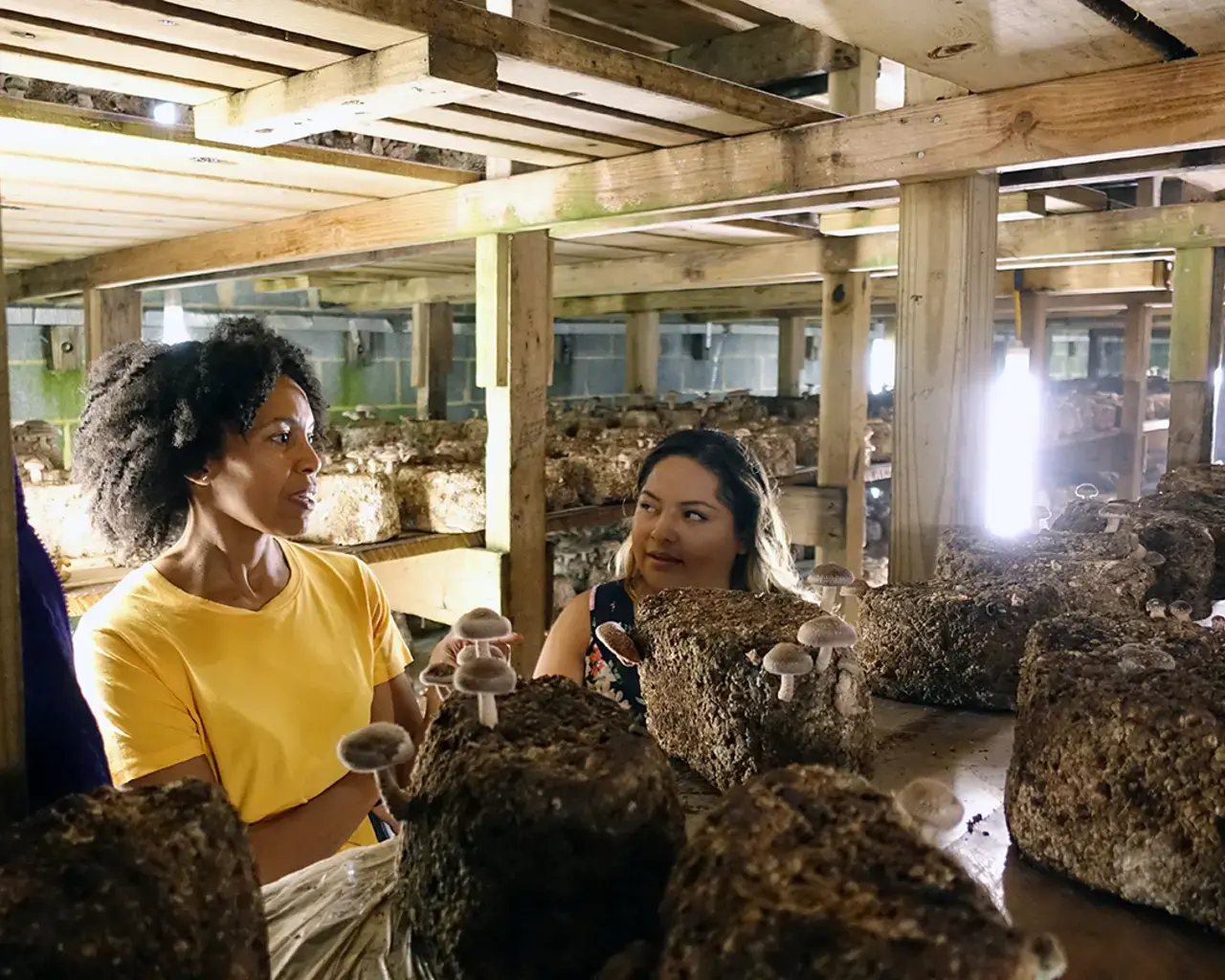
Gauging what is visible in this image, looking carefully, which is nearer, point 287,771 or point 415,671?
point 287,771

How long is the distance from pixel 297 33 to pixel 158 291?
5514 mm

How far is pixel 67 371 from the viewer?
21.5 feet

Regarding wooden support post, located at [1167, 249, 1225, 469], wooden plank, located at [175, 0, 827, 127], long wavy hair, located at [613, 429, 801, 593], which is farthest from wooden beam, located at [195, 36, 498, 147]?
wooden support post, located at [1167, 249, 1225, 469]

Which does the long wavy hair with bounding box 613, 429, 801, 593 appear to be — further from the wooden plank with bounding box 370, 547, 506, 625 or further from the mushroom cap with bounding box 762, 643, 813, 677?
the wooden plank with bounding box 370, 547, 506, 625

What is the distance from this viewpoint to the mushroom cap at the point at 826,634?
1133 millimetres

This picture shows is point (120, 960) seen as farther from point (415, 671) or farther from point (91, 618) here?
point (415, 671)

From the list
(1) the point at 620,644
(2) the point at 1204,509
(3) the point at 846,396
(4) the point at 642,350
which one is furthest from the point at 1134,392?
(1) the point at 620,644

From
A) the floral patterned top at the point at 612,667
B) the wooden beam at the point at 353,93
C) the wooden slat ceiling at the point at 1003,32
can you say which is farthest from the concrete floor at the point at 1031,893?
the wooden beam at the point at 353,93

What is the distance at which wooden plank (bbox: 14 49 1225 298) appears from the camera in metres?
1.65

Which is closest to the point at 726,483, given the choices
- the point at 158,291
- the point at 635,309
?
the point at 635,309

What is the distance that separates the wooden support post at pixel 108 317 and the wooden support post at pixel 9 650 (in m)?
4.22

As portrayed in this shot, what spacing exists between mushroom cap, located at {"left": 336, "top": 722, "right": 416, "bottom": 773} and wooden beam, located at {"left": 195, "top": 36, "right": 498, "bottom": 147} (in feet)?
3.91

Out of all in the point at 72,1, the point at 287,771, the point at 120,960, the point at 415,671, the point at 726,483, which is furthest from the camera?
the point at 415,671

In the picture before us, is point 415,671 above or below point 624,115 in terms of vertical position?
below
